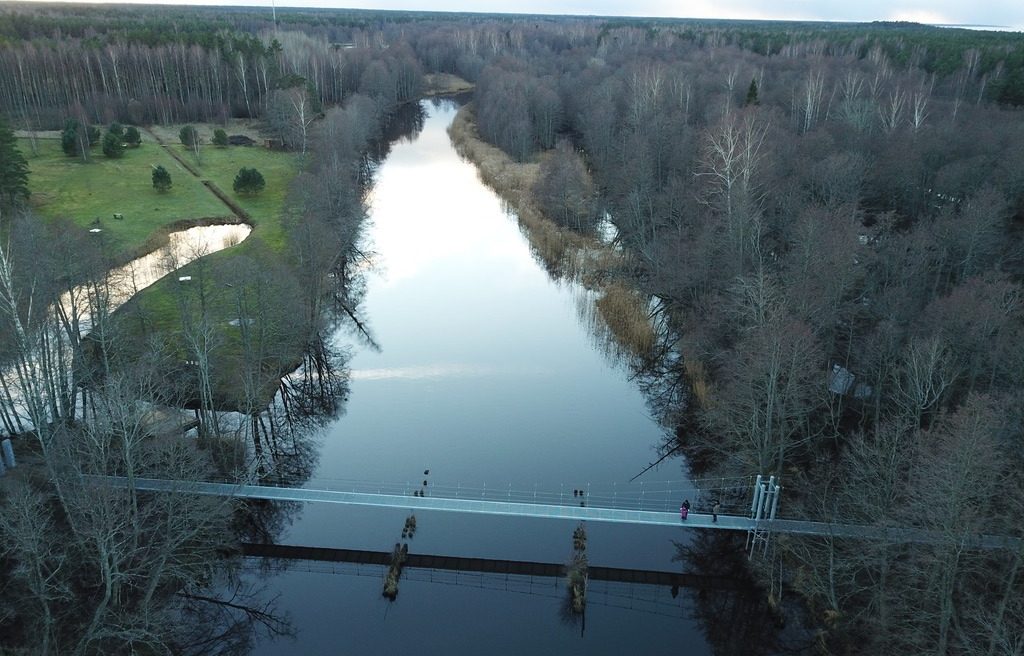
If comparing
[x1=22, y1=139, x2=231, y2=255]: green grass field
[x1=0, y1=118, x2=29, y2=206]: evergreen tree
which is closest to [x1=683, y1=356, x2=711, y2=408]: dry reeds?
[x1=22, y1=139, x2=231, y2=255]: green grass field

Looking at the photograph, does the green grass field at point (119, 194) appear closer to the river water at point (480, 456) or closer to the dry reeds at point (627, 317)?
the river water at point (480, 456)

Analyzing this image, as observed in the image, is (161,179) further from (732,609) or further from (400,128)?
(732,609)

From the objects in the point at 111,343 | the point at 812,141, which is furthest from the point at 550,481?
the point at 812,141

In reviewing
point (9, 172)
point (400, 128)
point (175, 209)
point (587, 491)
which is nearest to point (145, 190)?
point (175, 209)

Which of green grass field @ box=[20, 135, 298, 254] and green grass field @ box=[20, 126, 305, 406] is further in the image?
green grass field @ box=[20, 135, 298, 254]

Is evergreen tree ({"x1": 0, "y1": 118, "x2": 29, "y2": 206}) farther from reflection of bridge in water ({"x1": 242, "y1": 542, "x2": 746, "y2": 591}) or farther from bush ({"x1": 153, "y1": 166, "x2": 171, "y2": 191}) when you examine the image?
reflection of bridge in water ({"x1": 242, "y1": 542, "x2": 746, "y2": 591})

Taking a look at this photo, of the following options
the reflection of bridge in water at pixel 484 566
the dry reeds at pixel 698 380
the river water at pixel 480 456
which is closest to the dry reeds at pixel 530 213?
the river water at pixel 480 456
